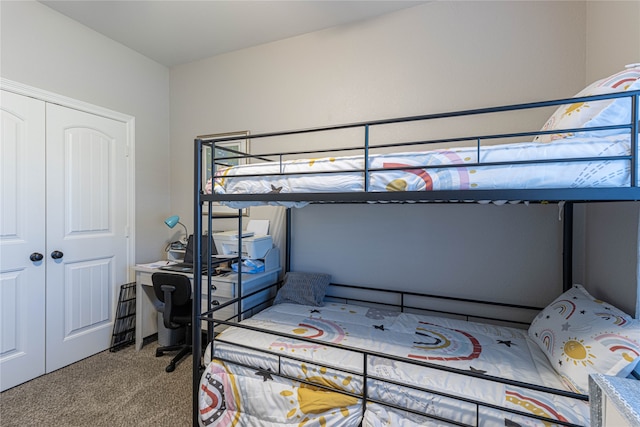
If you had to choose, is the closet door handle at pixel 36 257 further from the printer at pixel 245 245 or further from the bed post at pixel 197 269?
the bed post at pixel 197 269

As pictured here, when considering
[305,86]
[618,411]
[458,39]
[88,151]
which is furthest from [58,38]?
[618,411]

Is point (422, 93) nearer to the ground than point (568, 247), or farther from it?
farther from it

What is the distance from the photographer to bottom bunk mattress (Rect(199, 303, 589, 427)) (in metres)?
1.14

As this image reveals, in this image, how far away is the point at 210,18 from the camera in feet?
7.55

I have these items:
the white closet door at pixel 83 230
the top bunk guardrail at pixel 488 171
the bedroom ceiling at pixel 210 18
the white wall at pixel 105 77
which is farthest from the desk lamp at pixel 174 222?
the bedroom ceiling at pixel 210 18

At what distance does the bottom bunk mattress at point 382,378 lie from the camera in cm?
114

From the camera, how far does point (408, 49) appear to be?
7.14 feet

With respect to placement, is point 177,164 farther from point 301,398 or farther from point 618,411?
point 618,411

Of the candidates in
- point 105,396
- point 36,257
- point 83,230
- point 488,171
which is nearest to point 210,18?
point 83,230

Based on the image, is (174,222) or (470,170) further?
(174,222)

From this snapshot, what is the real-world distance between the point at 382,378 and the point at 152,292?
2.31 metres

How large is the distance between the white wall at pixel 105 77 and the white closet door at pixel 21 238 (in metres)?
0.28

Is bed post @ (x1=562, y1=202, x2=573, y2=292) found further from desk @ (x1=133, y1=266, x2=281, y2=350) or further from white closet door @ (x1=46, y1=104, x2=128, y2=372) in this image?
white closet door @ (x1=46, y1=104, x2=128, y2=372)

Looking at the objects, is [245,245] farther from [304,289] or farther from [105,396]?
[105,396]
